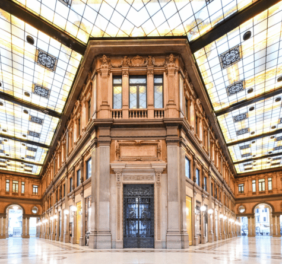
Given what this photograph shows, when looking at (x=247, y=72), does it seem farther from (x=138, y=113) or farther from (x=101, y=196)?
(x=101, y=196)

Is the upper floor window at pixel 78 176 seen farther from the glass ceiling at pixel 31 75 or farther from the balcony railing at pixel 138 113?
the balcony railing at pixel 138 113

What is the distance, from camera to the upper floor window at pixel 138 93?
21.0 m

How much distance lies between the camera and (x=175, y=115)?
66.1ft

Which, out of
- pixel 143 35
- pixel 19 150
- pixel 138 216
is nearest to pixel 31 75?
pixel 143 35

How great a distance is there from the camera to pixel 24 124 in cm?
3766

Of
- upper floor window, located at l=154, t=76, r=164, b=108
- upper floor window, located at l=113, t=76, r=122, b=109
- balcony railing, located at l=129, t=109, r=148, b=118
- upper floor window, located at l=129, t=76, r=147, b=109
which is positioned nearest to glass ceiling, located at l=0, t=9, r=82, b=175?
upper floor window, located at l=113, t=76, r=122, b=109

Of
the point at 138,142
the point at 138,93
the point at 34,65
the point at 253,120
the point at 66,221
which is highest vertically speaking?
the point at 34,65

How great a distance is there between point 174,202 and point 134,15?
434 inches

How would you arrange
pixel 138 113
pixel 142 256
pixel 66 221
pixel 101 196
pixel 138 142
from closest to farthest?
1. pixel 142 256
2. pixel 101 196
3. pixel 138 142
4. pixel 138 113
5. pixel 66 221

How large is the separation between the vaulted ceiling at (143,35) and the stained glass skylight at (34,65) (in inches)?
2.9

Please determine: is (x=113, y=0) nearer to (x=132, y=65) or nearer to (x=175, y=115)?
(x=132, y=65)

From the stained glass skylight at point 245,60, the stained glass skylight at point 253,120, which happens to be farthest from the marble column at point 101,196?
the stained glass skylight at point 253,120

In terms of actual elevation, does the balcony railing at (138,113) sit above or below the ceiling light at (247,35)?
below

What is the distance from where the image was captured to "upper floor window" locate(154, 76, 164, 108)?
2098 cm
